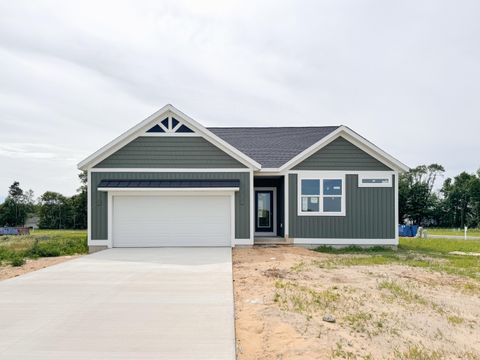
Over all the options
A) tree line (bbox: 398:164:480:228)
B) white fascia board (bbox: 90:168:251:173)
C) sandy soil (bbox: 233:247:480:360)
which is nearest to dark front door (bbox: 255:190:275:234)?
white fascia board (bbox: 90:168:251:173)

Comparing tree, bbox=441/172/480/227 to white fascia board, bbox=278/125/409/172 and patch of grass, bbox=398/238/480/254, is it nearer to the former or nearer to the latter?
patch of grass, bbox=398/238/480/254

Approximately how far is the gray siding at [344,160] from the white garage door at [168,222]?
3821 mm

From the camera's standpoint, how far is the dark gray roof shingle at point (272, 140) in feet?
51.2

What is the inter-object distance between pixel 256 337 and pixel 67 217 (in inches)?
1487

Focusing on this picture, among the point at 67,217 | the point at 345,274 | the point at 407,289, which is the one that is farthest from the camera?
the point at 67,217

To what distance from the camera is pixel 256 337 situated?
191 inches

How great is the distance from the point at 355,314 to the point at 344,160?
31.7 ft

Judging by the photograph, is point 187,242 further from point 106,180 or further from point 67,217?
point 67,217

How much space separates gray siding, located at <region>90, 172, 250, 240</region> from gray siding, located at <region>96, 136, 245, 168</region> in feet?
0.99

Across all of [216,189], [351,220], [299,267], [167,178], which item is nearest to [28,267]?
[167,178]

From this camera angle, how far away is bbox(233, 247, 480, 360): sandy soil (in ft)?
14.9

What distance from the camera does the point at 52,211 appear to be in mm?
38469

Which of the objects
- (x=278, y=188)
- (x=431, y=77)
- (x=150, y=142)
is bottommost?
(x=278, y=188)

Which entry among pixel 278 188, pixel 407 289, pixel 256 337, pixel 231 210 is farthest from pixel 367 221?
pixel 256 337
